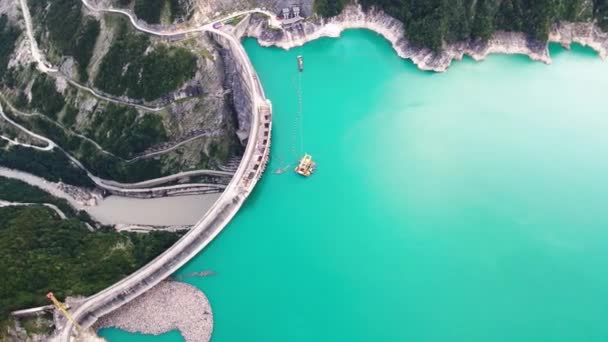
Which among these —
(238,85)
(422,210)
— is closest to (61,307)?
(238,85)

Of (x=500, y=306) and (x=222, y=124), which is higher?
(x=222, y=124)

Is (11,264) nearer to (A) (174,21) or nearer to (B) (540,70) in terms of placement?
(A) (174,21)

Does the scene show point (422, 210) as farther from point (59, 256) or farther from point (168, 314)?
point (59, 256)

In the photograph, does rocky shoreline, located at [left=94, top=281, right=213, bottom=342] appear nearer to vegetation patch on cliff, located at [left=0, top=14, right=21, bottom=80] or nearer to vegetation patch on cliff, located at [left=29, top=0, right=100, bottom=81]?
vegetation patch on cliff, located at [left=29, top=0, right=100, bottom=81]

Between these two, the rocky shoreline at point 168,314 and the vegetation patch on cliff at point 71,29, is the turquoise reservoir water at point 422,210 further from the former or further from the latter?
the vegetation patch on cliff at point 71,29

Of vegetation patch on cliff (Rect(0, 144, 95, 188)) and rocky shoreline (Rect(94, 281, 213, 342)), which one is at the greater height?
vegetation patch on cliff (Rect(0, 144, 95, 188))

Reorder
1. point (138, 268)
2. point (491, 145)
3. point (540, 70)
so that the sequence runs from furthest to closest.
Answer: point (540, 70)
point (491, 145)
point (138, 268)

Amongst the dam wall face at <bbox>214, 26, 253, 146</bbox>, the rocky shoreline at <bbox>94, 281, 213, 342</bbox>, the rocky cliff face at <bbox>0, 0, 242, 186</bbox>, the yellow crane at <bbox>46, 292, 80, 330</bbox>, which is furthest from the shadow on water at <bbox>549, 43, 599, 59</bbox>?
the yellow crane at <bbox>46, 292, 80, 330</bbox>

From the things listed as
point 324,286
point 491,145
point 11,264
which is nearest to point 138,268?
point 11,264
